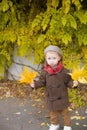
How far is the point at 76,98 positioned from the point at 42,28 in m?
1.41

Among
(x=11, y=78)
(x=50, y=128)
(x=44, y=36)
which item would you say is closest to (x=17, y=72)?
(x=11, y=78)

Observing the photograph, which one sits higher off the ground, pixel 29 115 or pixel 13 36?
pixel 13 36

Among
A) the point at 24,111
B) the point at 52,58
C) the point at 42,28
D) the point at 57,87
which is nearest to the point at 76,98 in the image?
the point at 24,111

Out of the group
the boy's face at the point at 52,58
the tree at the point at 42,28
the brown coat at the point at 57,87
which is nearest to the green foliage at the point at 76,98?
the tree at the point at 42,28

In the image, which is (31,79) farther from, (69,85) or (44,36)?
(44,36)

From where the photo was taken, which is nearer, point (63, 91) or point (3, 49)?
point (63, 91)

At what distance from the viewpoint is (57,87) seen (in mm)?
4711

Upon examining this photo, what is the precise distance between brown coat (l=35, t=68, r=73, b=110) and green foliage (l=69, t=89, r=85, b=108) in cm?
135

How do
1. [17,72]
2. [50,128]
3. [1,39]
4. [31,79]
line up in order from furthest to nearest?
[17,72] < [1,39] < [50,128] < [31,79]

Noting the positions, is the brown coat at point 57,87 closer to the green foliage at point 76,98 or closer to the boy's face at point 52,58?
the boy's face at point 52,58

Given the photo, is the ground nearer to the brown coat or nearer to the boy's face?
the brown coat

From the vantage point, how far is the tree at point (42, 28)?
19.8 ft

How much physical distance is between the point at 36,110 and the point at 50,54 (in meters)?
1.64

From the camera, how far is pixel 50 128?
504cm
